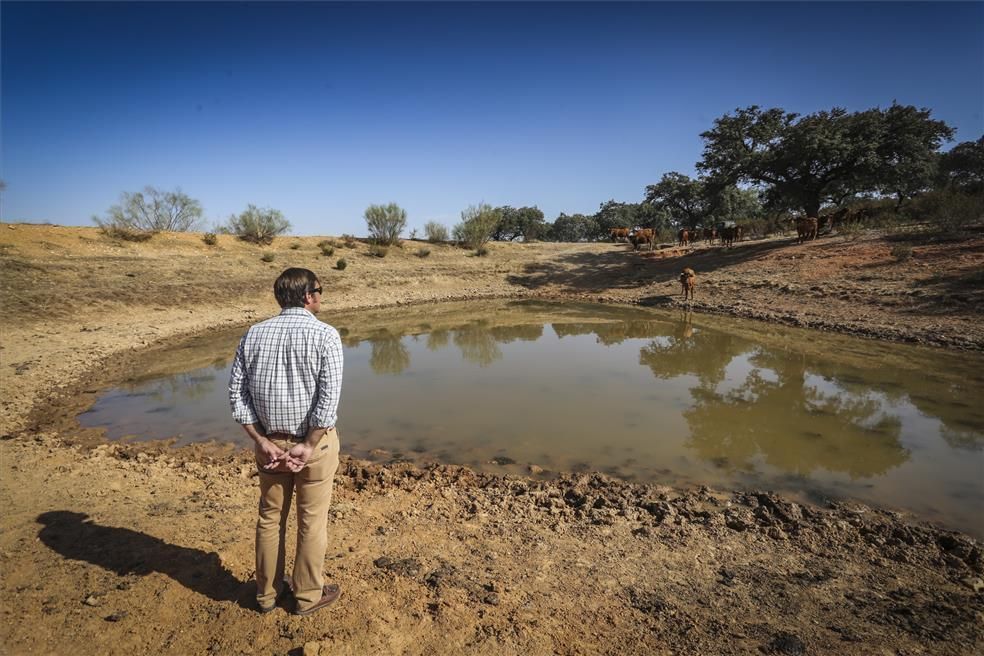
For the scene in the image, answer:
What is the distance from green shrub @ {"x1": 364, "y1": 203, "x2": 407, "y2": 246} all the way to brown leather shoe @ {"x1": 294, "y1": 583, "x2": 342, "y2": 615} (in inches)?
1027

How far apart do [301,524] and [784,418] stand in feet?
21.9

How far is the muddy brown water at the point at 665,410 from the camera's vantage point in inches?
198

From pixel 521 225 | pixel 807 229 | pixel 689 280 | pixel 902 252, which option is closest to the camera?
pixel 902 252

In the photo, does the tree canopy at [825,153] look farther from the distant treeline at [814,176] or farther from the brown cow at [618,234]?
the brown cow at [618,234]

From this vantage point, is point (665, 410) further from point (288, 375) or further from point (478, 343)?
point (478, 343)

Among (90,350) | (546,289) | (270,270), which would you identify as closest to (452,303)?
(546,289)

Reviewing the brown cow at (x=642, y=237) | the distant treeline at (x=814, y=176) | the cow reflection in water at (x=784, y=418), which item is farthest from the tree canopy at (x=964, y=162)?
the cow reflection in water at (x=784, y=418)

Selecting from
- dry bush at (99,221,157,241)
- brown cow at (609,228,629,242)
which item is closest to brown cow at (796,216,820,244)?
brown cow at (609,228,629,242)

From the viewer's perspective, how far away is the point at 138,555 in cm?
304

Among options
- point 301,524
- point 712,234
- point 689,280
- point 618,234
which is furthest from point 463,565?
point 618,234

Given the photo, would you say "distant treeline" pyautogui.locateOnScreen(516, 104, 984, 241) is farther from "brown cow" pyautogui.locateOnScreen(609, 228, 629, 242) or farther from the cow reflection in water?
the cow reflection in water

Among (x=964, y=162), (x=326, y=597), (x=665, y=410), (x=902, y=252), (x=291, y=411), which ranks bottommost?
(x=326, y=597)

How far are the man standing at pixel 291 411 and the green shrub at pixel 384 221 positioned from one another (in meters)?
26.0

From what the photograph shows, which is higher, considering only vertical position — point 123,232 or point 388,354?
point 123,232
